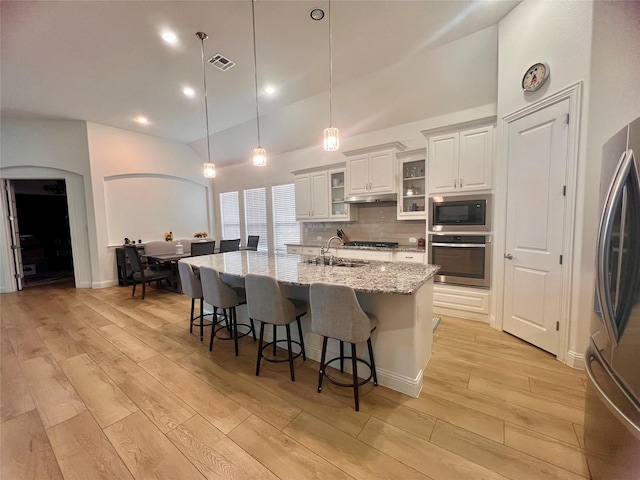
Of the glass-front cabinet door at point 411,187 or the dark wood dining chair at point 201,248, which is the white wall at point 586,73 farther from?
the dark wood dining chair at point 201,248

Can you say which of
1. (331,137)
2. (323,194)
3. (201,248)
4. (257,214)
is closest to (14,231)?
(201,248)

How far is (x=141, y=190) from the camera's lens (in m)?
6.24

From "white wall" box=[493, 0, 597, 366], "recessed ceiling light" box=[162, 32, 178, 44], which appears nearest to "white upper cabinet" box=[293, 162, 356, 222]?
"white wall" box=[493, 0, 597, 366]

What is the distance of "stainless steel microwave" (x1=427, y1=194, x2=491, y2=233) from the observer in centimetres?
315

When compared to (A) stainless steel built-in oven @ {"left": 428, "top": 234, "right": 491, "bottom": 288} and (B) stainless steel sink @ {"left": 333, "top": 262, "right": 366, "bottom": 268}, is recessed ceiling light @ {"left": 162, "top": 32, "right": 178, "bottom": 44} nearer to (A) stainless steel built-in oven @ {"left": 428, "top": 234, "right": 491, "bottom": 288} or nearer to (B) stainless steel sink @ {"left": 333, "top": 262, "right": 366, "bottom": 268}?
(B) stainless steel sink @ {"left": 333, "top": 262, "right": 366, "bottom": 268}

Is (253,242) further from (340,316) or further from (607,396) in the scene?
(607,396)

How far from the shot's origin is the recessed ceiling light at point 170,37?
2.80 meters

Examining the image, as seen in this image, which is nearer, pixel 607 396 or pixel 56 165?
pixel 607 396

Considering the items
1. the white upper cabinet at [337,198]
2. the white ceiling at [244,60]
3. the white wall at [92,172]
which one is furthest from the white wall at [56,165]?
the white upper cabinet at [337,198]

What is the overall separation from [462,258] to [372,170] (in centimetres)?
188

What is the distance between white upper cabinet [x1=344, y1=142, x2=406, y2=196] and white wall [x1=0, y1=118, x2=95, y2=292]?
5.48 meters

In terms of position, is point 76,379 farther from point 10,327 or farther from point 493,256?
point 493,256

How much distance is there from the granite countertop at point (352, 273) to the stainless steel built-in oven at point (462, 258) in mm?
1228

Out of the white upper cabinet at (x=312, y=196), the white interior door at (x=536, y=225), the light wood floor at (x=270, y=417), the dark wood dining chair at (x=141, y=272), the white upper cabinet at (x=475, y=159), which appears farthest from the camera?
the white upper cabinet at (x=312, y=196)
